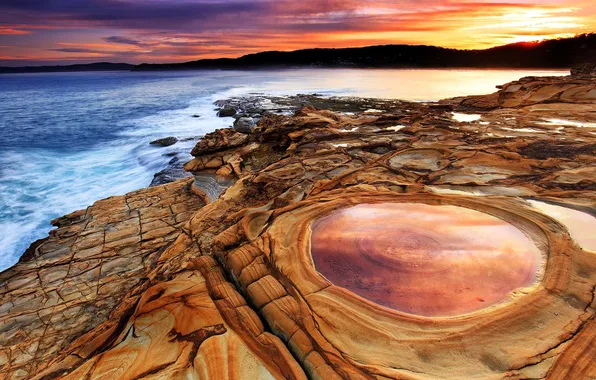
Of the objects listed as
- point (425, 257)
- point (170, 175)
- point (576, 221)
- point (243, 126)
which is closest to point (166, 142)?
point (243, 126)

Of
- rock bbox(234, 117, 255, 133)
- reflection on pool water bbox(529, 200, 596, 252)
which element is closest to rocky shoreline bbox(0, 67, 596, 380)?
reflection on pool water bbox(529, 200, 596, 252)

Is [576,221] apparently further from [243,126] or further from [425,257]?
[243,126]

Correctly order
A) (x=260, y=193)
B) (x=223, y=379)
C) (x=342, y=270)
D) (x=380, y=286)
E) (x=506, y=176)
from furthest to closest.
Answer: (x=260, y=193), (x=506, y=176), (x=342, y=270), (x=380, y=286), (x=223, y=379)

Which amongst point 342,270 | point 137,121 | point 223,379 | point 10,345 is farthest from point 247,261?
point 137,121

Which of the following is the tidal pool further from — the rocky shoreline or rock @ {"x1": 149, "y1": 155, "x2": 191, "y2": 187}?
rock @ {"x1": 149, "y1": 155, "x2": 191, "y2": 187}

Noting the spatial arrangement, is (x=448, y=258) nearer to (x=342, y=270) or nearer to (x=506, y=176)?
(x=342, y=270)
